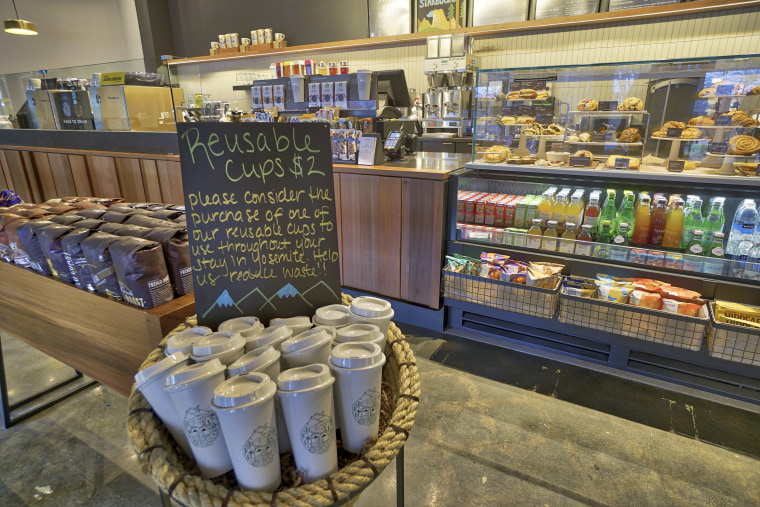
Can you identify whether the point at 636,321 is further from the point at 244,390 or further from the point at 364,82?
the point at 364,82

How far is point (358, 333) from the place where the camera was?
38.5 inches

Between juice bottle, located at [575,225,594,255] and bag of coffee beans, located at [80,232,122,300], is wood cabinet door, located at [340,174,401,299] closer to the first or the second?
juice bottle, located at [575,225,594,255]

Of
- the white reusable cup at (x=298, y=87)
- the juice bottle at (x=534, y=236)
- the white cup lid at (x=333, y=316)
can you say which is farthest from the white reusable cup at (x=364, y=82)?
the white cup lid at (x=333, y=316)

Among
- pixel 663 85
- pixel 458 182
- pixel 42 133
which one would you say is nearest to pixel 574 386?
→ pixel 458 182

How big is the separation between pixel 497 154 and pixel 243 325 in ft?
7.01

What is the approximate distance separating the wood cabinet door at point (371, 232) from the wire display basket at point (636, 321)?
1.20 meters

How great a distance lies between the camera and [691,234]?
2277 mm

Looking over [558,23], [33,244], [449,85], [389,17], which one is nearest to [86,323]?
[33,244]

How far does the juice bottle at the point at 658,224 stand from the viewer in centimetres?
233

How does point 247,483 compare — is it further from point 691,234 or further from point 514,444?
point 691,234

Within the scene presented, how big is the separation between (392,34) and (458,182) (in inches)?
182

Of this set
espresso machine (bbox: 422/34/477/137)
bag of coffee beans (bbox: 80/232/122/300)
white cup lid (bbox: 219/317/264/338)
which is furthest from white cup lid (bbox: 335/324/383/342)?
espresso machine (bbox: 422/34/477/137)

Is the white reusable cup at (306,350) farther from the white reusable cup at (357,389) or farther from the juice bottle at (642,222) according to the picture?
the juice bottle at (642,222)

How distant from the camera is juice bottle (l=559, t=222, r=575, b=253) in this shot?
253 cm
